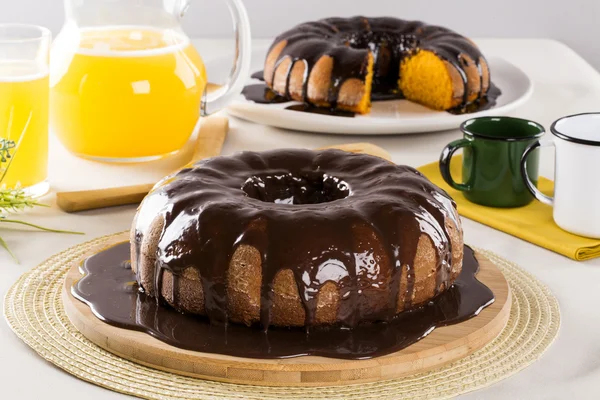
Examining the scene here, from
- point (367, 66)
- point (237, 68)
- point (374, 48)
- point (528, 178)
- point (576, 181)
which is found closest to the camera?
point (576, 181)

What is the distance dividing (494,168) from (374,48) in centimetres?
120

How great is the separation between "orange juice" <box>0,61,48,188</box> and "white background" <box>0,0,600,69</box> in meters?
2.11

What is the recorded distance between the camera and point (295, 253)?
1.29 m

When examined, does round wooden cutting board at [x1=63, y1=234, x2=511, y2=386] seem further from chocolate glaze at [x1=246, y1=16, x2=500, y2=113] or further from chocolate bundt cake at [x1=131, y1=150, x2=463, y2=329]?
chocolate glaze at [x1=246, y1=16, x2=500, y2=113]

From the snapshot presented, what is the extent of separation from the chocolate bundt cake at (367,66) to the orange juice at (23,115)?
2.90 feet

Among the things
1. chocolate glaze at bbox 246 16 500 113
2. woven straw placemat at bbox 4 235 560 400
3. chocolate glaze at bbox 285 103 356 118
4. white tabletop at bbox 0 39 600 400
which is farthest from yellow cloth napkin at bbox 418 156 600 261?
chocolate glaze at bbox 246 16 500 113

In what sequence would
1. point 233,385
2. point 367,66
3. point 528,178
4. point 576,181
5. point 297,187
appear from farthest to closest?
1. point 367,66
2. point 528,178
3. point 576,181
4. point 297,187
5. point 233,385

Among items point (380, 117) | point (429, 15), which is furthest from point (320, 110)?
point (429, 15)

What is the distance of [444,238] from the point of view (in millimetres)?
1412

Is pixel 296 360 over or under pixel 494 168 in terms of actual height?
under

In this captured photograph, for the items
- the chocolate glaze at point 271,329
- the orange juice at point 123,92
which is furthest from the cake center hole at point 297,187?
the orange juice at point 123,92

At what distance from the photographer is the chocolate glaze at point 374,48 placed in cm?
263

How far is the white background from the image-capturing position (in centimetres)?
404

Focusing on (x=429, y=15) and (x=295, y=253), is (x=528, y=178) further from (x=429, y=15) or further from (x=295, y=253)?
(x=429, y=15)
